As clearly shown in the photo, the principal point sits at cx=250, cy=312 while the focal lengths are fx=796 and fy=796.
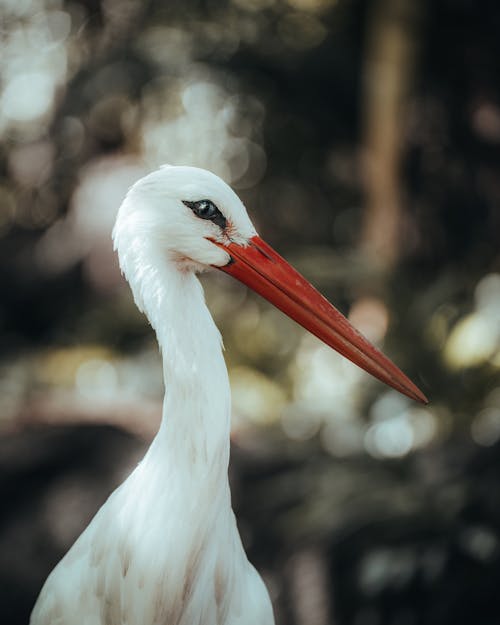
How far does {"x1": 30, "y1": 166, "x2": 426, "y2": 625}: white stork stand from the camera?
6.35ft

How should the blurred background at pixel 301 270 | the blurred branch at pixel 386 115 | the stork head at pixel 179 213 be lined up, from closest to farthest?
the stork head at pixel 179 213, the blurred background at pixel 301 270, the blurred branch at pixel 386 115

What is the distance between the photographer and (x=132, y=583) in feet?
6.59

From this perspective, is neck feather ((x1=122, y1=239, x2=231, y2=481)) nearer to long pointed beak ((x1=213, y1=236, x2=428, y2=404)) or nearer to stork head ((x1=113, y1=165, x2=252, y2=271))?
stork head ((x1=113, y1=165, x2=252, y2=271))

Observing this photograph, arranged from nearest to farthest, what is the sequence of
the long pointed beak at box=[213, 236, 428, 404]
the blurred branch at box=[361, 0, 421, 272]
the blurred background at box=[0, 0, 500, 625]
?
the long pointed beak at box=[213, 236, 428, 404]
the blurred background at box=[0, 0, 500, 625]
the blurred branch at box=[361, 0, 421, 272]

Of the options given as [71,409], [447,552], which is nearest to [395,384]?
[447,552]

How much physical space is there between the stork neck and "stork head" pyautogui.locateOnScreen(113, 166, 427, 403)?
8 centimetres

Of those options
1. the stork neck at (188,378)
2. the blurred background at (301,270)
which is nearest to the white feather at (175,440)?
the stork neck at (188,378)

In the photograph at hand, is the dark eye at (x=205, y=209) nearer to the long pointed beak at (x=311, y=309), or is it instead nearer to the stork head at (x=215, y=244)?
the stork head at (x=215, y=244)

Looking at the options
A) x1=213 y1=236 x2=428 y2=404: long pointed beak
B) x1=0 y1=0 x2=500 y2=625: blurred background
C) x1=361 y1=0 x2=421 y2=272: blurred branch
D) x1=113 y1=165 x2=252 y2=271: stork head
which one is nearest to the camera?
x1=113 y1=165 x2=252 y2=271: stork head

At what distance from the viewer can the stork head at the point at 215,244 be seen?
1.93 m

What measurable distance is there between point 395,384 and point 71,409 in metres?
3.20

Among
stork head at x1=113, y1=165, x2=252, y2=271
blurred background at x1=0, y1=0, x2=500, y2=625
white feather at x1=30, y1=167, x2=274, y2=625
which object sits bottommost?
blurred background at x1=0, y1=0, x2=500, y2=625

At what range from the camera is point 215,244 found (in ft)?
6.53

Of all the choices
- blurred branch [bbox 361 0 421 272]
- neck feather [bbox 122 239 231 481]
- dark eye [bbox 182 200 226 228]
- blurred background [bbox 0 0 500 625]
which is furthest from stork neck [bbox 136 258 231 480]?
blurred branch [bbox 361 0 421 272]
